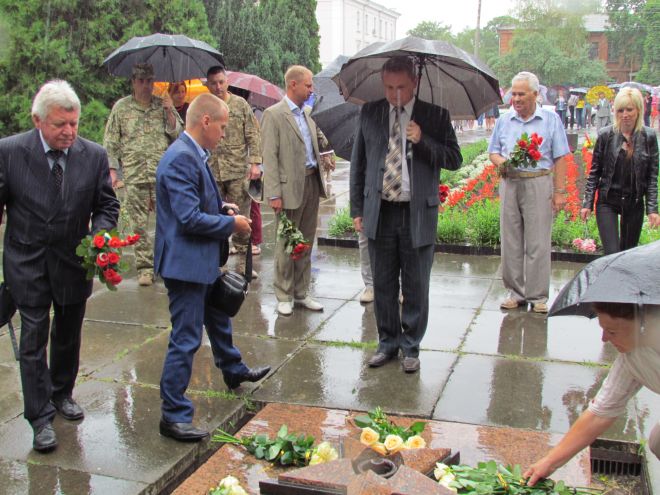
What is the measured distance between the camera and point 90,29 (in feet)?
38.6

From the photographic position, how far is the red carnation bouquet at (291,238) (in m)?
6.26

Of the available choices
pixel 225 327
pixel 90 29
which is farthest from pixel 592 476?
pixel 90 29

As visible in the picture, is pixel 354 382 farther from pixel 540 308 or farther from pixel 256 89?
pixel 256 89

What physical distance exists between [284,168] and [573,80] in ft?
151

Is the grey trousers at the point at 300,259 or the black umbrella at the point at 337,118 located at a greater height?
the black umbrella at the point at 337,118

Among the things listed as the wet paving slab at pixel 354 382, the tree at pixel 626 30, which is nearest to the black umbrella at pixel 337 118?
the wet paving slab at pixel 354 382

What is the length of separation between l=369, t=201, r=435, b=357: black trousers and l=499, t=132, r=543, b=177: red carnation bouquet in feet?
4.88

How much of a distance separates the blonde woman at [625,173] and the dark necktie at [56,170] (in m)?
4.50

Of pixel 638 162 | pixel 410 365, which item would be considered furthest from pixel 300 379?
pixel 638 162

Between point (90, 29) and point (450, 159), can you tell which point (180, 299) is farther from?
point (90, 29)

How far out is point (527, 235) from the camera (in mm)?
6578

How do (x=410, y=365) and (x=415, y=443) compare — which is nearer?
(x=415, y=443)

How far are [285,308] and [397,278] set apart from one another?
1.50 metres

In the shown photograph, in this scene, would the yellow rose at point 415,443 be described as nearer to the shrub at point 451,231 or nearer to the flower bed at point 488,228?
the flower bed at point 488,228
